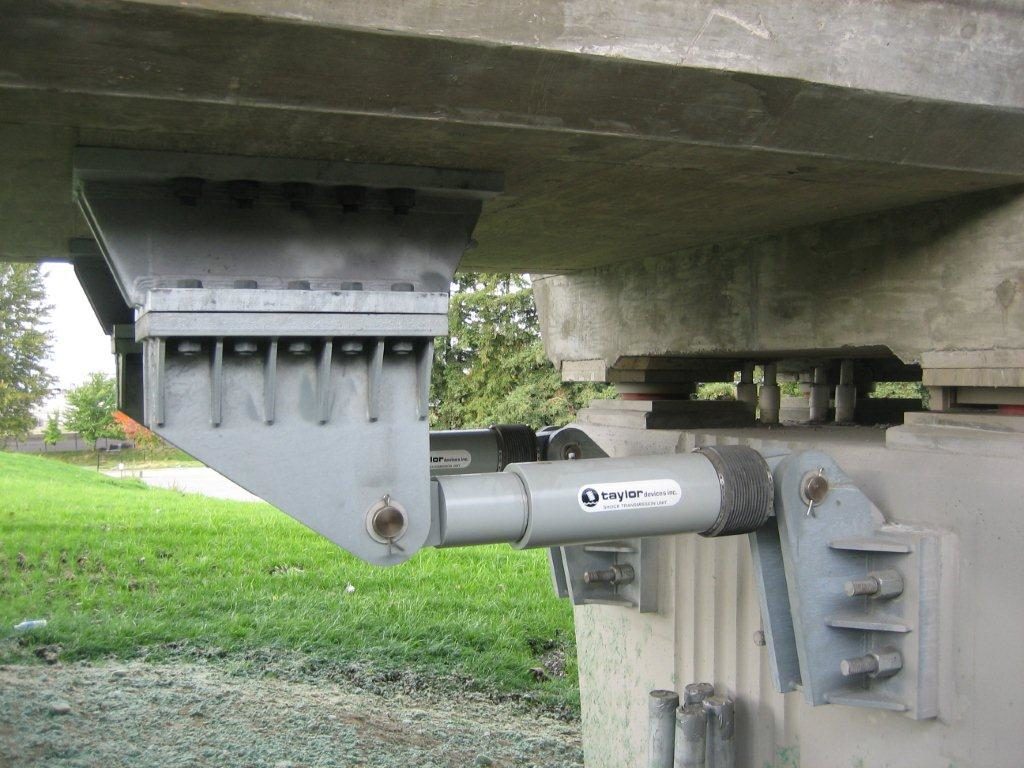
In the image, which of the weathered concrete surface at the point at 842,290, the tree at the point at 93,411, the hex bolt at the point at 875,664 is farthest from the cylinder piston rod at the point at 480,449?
the tree at the point at 93,411

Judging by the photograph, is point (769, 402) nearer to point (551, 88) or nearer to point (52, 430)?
point (551, 88)

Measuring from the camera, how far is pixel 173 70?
7.98 ft

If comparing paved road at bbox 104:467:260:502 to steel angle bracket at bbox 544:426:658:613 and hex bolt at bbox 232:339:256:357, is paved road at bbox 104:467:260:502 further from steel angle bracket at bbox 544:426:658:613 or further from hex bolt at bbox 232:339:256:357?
hex bolt at bbox 232:339:256:357

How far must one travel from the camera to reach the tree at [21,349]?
3778 cm

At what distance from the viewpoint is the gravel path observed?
6.28 m

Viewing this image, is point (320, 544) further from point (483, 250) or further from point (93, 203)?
point (93, 203)

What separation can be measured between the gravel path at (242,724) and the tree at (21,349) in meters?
33.5

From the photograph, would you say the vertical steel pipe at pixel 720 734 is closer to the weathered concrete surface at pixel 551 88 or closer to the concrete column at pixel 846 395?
the concrete column at pixel 846 395

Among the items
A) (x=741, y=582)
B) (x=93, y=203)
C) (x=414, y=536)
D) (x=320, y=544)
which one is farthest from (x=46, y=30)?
(x=320, y=544)

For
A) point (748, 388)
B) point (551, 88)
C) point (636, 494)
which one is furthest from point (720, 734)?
point (551, 88)

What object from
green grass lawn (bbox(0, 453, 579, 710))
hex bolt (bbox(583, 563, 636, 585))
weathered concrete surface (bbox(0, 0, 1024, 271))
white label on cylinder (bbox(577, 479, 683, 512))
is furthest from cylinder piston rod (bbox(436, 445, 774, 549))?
green grass lawn (bbox(0, 453, 579, 710))

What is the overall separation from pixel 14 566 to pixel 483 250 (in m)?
8.27

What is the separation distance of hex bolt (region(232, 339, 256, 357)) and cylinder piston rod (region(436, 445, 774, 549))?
2.67 feet

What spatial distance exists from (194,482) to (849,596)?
27.0 m
